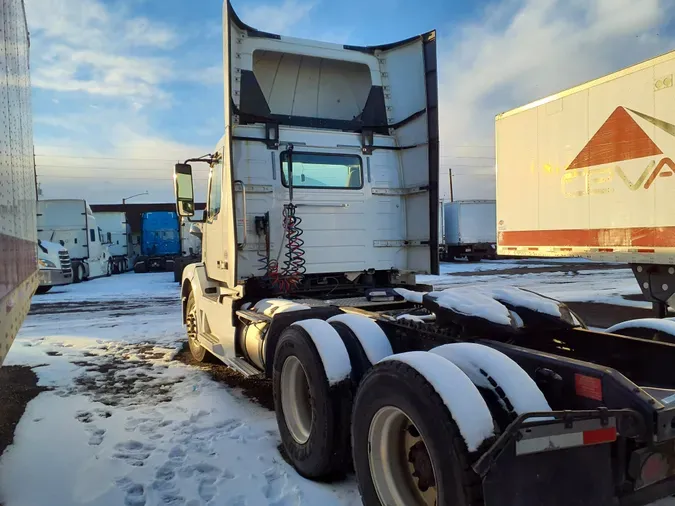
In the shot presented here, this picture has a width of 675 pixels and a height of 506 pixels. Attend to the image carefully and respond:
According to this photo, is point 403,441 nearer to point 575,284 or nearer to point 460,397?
point 460,397

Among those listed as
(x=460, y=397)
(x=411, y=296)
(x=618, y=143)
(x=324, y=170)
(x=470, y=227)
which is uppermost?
(x=618, y=143)

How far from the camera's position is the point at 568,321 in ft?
10.3

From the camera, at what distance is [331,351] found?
342cm

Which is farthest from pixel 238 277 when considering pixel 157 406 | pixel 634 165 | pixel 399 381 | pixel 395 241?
pixel 634 165

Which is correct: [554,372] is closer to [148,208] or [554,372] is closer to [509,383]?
[509,383]

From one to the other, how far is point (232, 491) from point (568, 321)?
2.40 meters

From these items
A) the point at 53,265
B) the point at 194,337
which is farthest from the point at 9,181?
the point at 53,265

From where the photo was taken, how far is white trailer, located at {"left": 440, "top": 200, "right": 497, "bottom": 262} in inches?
1196

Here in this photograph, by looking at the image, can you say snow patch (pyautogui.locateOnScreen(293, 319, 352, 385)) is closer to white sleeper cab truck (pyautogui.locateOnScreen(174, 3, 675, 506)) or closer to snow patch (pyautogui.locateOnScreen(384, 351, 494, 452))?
white sleeper cab truck (pyautogui.locateOnScreen(174, 3, 675, 506))

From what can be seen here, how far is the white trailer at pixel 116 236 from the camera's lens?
29.1 metres

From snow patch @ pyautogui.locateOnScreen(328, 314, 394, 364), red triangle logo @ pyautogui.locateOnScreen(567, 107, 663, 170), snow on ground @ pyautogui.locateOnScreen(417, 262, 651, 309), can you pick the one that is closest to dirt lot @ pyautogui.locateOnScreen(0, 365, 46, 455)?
snow patch @ pyautogui.locateOnScreen(328, 314, 394, 364)

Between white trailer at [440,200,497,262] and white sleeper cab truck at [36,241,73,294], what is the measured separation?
68.6 feet

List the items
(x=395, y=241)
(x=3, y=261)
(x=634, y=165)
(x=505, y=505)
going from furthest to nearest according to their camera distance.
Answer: (x=634, y=165)
(x=395, y=241)
(x=3, y=261)
(x=505, y=505)

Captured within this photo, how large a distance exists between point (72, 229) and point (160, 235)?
7921 millimetres
